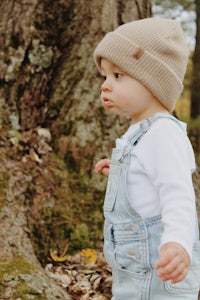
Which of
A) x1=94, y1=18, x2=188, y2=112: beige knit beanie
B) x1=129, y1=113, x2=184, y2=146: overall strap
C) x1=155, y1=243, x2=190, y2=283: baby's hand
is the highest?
x1=94, y1=18, x2=188, y2=112: beige knit beanie

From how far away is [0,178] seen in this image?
337cm

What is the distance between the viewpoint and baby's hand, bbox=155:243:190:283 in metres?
1.81

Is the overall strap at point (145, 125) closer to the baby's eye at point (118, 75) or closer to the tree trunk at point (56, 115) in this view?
the baby's eye at point (118, 75)

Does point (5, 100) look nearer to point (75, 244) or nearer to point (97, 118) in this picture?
point (97, 118)

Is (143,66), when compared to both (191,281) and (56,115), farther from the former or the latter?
(56,115)

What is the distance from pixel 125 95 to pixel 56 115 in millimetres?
1575

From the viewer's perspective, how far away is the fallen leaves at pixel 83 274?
3.12 m

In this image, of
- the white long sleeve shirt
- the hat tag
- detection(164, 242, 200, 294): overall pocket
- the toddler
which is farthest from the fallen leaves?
the hat tag

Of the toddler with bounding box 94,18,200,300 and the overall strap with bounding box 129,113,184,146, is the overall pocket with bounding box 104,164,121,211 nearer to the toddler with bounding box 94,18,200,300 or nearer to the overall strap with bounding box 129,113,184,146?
the toddler with bounding box 94,18,200,300

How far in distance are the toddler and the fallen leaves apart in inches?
31.8

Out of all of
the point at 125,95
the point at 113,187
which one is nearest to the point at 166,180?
the point at 113,187

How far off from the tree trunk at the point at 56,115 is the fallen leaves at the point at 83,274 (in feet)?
0.28

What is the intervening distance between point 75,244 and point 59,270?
0.24 m

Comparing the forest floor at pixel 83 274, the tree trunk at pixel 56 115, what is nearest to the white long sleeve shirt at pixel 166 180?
the forest floor at pixel 83 274
